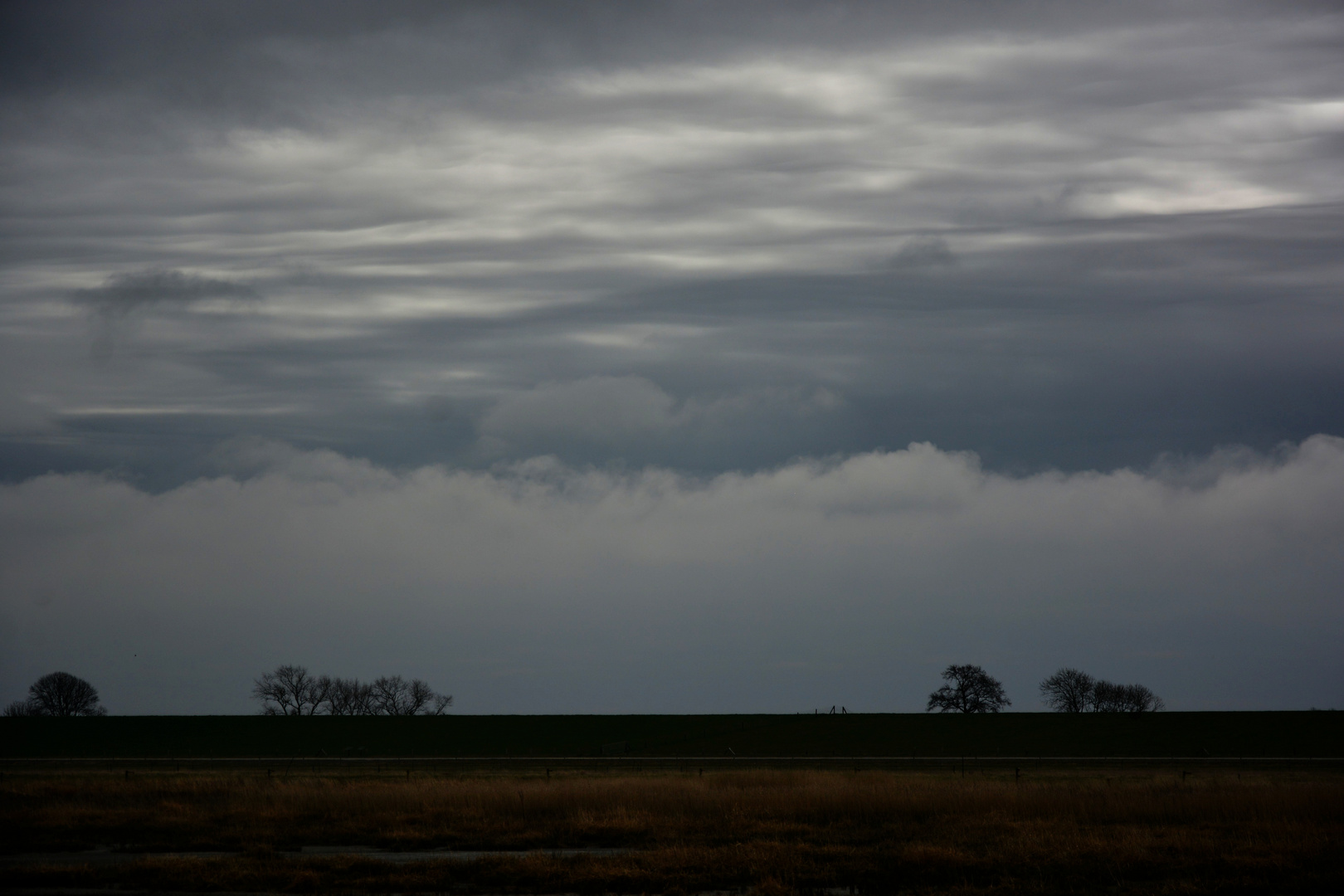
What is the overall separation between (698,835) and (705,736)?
3092 inches

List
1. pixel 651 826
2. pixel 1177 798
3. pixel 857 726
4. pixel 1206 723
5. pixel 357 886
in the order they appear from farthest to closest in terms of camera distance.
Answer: pixel 857 726 < pixel 1206 723 < pixel 1177 798 < pixel 651 826 < pixel 357 886

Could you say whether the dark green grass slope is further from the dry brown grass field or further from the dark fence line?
the dry brown grass field

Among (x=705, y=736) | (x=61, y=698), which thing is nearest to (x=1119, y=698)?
(x=705, y=736)

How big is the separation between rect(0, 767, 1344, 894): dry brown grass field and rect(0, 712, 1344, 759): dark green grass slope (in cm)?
4717

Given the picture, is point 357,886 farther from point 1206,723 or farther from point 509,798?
point 1206,723

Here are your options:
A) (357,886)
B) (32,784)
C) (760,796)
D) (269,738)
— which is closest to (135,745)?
(269,738)

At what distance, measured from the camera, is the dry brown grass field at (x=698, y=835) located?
999 inches

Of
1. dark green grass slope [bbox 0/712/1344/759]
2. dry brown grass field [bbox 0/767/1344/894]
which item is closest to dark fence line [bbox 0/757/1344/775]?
dark green grass slope [bbox 0/712/1344/759]

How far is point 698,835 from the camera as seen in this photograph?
1298 inches

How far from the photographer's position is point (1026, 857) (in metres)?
27.8

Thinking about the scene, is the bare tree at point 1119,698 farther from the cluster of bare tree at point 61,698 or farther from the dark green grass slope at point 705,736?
the cluster of bare tree at point 61,698

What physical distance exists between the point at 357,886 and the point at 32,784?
32.2 metres

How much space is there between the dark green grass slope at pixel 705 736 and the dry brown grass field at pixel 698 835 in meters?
47.2

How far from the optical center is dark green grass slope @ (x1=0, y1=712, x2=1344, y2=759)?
91.0 m
